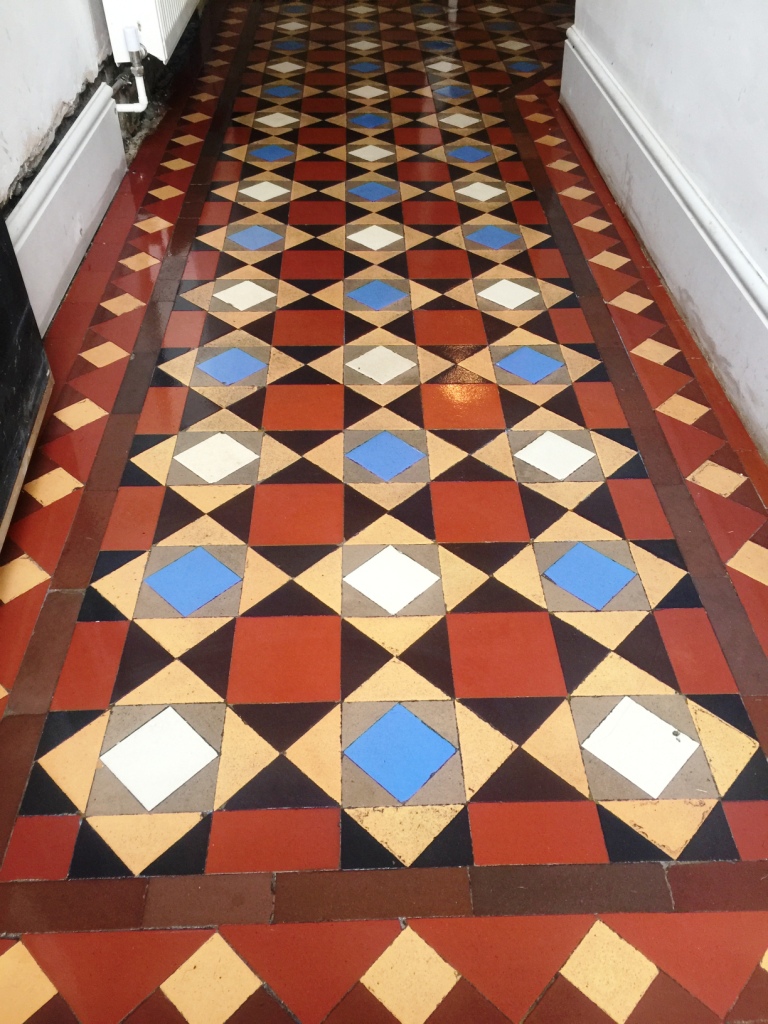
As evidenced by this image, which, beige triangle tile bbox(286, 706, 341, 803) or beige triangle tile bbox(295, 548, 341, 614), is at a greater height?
beige triangle tile bbox(295, 548, 341, 614)

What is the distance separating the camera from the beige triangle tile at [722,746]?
1.93m

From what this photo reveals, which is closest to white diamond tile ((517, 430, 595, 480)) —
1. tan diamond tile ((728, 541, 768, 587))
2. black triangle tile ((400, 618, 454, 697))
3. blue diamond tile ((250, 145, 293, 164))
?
tan diamond tile ((728, 541, 768, 587))

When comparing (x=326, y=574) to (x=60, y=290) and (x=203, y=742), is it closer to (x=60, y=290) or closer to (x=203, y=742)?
(x=203, y=742)

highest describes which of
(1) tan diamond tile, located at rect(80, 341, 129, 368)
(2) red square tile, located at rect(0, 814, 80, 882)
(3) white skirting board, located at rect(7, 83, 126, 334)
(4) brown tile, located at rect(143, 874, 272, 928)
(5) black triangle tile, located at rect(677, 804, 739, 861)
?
(3) white skirting board, located at rect(7, 83, 126, 334)

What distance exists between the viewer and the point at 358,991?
1.60 meters

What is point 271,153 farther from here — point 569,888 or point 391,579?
point 569,888

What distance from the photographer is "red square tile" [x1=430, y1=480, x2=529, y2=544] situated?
2.49 m

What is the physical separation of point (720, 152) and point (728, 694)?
6.63ft

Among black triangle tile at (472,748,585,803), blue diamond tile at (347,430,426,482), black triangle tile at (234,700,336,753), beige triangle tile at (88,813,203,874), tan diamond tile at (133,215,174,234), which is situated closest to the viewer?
beige triangle tile at (88,813,203,874)

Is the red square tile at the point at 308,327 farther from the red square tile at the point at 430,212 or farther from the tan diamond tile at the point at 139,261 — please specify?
the red square tile at the point at 430,212

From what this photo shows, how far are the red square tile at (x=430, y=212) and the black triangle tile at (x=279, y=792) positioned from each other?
293 cm

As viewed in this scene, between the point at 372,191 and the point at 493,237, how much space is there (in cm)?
77

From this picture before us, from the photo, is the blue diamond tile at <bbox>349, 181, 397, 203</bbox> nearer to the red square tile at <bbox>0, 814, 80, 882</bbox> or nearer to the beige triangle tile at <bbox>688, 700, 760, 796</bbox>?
the beige triangle tile at <bbox>688, 700, 760, 796</bbox>

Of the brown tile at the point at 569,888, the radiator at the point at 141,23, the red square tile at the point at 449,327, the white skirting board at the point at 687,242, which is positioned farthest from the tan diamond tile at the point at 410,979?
the radiator at the point at 141,23
